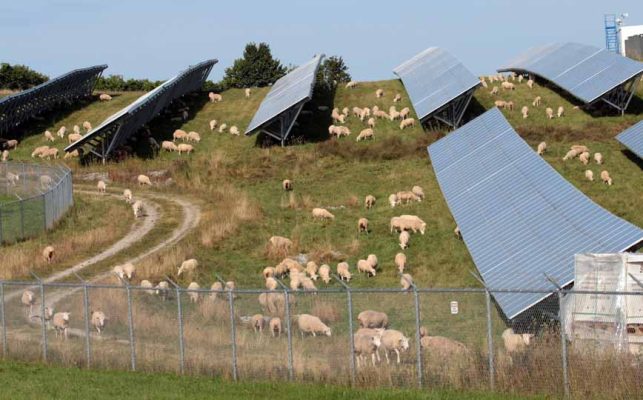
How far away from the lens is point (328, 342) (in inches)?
918

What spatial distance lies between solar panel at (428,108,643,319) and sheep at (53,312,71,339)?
10659mm

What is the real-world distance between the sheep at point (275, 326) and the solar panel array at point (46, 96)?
49.8m

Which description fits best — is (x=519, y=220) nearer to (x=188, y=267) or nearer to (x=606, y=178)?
(x=188, y=267)

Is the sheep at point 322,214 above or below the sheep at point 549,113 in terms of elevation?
below

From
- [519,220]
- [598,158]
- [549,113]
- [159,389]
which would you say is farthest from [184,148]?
[159,389]

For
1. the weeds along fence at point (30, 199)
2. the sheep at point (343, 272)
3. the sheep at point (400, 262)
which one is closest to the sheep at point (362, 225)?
the sheep at point (400, 262)

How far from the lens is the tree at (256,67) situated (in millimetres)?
131500

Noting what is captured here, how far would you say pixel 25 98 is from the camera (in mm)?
75000

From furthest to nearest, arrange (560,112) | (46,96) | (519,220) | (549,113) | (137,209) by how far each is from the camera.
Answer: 1. (46,96)
2. (549,113)
3. (560,112)
4. (137,209)
5. (519,220)

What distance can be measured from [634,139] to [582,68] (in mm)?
20405

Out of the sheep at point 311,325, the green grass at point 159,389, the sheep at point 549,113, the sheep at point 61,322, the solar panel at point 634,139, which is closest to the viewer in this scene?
the green grass at point 159,389

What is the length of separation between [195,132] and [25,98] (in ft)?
43.0

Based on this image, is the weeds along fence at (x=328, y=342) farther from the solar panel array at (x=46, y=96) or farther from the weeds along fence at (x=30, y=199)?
the solar panel array at (x=46, y=96)

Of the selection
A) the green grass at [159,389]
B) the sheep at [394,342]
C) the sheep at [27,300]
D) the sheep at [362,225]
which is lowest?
the green grass at [159,389]
